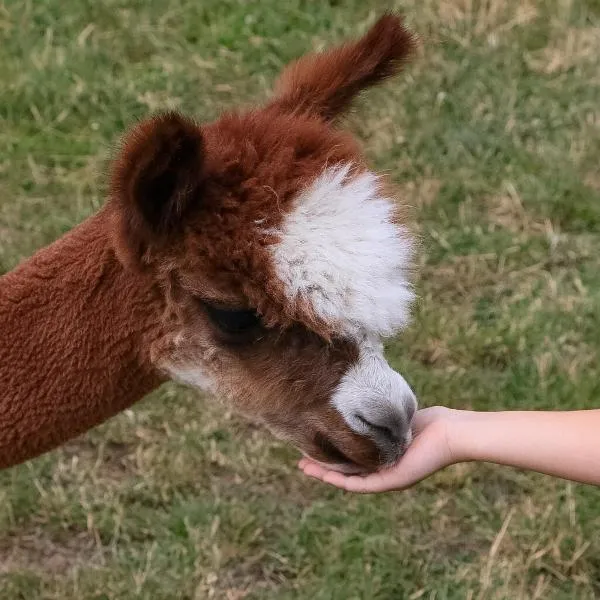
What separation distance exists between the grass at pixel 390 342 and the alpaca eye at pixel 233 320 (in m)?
0.61

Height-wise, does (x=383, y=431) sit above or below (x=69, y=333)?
below

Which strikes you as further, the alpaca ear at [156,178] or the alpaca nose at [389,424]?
the alpaca nose at [389,424]

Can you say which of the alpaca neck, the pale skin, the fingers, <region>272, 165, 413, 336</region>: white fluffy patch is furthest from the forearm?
the alpaca neck

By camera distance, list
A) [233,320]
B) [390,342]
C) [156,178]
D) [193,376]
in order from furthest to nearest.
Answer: [390,342] < [193,376] < [233,320] < [156,178]

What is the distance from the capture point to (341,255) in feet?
4.43

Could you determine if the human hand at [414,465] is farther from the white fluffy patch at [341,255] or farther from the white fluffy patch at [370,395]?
the white fluffy patch at [341,255]

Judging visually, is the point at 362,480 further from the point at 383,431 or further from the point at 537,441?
the point at 537,441

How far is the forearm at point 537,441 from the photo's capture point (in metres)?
1.61


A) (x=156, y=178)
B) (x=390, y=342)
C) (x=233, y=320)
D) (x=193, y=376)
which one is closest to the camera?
(x=156, y=178)

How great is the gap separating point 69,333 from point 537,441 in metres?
0.88

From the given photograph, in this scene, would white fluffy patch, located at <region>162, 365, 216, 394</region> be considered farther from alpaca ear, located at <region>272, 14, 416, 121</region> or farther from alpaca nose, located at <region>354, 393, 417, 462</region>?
alpaca ear, located at <region>272, 14, 416, 121</region>

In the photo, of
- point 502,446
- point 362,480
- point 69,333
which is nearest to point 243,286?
point 69,333

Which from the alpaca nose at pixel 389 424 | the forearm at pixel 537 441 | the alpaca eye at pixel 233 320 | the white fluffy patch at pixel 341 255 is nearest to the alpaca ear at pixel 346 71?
the white fluffy patch at pixel 341 255

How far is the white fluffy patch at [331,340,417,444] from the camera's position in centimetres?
151
